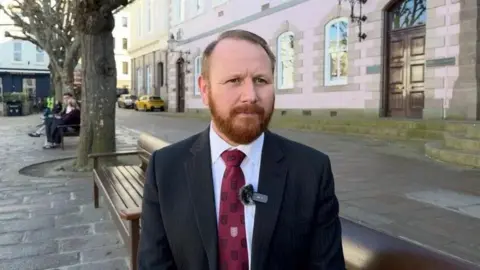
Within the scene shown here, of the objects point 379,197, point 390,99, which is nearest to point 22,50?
point 390,99

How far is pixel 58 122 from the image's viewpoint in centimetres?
1098

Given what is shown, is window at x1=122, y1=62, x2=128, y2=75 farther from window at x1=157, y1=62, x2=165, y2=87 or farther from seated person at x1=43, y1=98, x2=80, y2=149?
seated person at x1=43, y1=98, x2=80, y2=149

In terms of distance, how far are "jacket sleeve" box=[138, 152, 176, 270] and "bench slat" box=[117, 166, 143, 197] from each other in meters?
2.51

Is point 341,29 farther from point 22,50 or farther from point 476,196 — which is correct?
point 22,50

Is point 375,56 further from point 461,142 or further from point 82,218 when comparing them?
point 82,218

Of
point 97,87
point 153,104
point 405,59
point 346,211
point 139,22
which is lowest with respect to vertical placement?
point 346,211

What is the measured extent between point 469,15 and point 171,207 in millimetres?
12078

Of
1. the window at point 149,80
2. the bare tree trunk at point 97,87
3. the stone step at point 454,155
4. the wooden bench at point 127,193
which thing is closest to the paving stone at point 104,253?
the wooden bench at point 127,193

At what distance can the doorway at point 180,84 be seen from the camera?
1205 inches

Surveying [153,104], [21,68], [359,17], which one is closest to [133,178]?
[359,17]

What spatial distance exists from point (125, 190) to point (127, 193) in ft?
0.53

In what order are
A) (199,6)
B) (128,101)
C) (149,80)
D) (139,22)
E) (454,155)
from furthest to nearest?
1. (128,101)
2. (139,22)
3. (149,80)
4. (199,6)
5. (454,155)

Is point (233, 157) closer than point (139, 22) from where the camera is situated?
Yes

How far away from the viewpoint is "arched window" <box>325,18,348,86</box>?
636 inches
